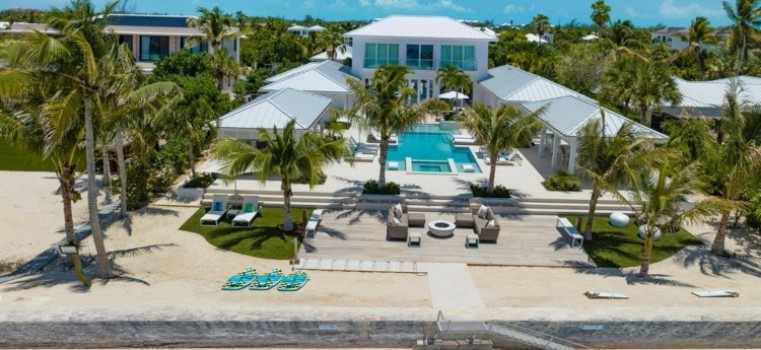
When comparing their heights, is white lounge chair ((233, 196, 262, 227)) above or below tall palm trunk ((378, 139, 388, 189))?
below

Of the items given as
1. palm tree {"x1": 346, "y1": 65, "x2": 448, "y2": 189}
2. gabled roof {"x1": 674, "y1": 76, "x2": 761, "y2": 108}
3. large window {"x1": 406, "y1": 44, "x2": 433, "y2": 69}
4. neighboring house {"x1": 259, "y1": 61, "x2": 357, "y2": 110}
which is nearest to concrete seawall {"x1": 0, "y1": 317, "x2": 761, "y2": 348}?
palm tree {"x1": 346, "y1": 65, "x2": 448, "y2": 189}

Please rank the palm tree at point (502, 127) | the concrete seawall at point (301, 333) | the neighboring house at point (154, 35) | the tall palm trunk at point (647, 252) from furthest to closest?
the neighboring house at point (154, 35) < the palm tree at point (502, 127) < the tall palm trunk at point (647, 252) < the concrete seawall at point (301, 333)

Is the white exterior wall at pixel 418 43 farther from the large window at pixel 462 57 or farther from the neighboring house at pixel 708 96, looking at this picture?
the neighboring house at pixel 708 96

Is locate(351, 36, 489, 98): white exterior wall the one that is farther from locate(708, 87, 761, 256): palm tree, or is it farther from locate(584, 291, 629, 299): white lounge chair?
locate(584, 291, 629, 299): white lounge chair

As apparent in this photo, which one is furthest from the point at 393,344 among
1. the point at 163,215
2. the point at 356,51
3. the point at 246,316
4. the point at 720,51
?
the point at 720,51

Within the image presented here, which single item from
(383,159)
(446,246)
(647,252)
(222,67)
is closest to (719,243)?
(647,252)

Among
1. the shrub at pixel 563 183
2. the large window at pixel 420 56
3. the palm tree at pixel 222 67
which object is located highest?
the large window at pixel 420 56

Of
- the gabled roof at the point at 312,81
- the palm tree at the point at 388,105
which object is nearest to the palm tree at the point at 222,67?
the gabled roof at the point at 312,81
